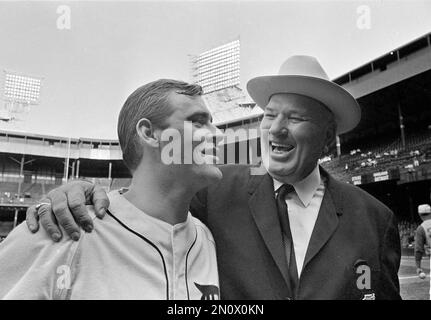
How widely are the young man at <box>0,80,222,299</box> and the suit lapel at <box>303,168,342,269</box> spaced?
0.18m

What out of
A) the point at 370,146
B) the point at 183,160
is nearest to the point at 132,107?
the point at 183,160

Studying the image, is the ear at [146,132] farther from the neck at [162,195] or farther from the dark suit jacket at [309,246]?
the dark suit jacket at [309,246]

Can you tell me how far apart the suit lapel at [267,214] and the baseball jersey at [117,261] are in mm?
98

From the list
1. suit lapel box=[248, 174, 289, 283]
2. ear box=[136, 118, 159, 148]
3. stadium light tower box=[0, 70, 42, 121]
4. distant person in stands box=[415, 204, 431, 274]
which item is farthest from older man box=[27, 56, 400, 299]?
distant person in stands box=[415, 204, 431, 274]

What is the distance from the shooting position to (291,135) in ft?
2.19

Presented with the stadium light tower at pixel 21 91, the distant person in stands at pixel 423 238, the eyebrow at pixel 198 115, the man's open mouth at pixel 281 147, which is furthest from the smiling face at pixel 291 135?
the distant person in stands at pixel 423 238

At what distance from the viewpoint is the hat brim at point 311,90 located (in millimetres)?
676

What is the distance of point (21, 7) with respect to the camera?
91cm

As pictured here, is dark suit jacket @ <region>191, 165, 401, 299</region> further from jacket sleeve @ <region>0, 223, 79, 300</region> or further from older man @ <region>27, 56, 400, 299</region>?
jacket sleeve @ <region>0, 223, 79, 300</region>

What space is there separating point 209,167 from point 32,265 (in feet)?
0.93

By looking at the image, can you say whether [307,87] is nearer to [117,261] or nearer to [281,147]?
[281,147]

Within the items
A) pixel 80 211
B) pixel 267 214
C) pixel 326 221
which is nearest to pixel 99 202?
pixel 80 211

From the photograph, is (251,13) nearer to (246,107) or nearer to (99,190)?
(246,107)

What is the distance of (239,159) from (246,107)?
0.17m
